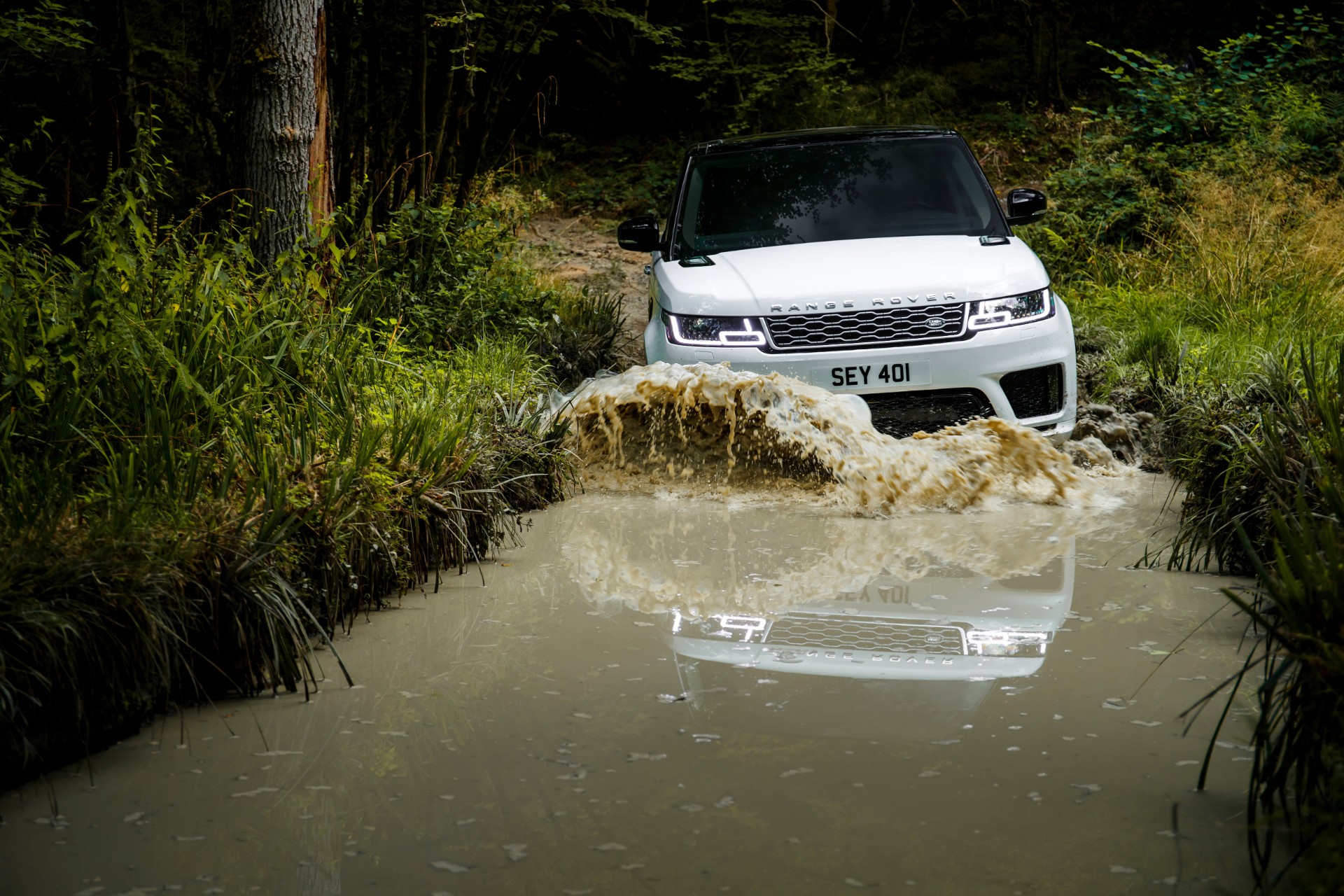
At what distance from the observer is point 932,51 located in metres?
19.3

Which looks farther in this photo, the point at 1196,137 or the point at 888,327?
the point at 1196,137

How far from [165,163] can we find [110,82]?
10435 millimetres

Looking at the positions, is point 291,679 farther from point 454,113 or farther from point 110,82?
point 110,82

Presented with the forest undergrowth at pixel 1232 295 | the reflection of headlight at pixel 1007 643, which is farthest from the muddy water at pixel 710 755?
the forest undergrowth at pixel 1232 295

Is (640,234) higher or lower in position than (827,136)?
lower

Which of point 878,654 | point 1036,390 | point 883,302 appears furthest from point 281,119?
point 878,654

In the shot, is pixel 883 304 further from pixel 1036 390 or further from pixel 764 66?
pixel 764 66

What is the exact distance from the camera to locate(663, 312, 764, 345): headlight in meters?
5.69

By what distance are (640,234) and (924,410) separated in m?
2.06

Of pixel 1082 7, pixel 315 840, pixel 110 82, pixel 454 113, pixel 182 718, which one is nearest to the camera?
pixel 315 840

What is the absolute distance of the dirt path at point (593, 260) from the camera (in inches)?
450

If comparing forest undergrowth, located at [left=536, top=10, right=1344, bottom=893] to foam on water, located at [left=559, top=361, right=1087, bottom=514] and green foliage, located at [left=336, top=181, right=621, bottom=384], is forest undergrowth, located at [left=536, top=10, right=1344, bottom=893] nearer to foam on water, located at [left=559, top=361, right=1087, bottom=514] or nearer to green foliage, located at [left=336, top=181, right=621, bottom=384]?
foam on water, located at [left=559, top=361, right=1087, bottom=514]

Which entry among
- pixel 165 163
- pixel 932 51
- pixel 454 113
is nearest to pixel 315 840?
pixel 165 163

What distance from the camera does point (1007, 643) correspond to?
3.56 m
